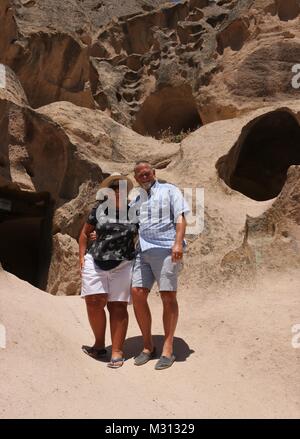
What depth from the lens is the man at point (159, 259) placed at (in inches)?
155

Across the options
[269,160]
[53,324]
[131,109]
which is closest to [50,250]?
[53,324]

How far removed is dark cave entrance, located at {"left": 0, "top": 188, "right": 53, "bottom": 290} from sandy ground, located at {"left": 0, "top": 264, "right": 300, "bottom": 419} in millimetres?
3053

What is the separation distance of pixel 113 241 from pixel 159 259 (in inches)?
14.1

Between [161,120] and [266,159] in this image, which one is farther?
[161,120]

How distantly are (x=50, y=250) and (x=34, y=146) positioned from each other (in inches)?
56.5

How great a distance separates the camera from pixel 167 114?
13859 mm

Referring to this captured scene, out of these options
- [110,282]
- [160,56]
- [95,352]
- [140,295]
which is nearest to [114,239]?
[110,282]

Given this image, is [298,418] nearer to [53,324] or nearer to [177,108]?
[53,324]

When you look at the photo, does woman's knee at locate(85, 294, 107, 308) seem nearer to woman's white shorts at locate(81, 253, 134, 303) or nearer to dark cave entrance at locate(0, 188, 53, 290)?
woman's white shorts at locate(81, 253, 134, 303)

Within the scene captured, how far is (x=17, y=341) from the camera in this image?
3834mm

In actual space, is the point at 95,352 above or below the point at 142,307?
below

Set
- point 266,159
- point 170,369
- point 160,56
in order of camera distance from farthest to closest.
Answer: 1. point 160,56
2. point 266,159
3. point 170,369

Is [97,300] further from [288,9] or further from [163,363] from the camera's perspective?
[288,9]

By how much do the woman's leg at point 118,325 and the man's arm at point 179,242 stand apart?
22.1 inches
